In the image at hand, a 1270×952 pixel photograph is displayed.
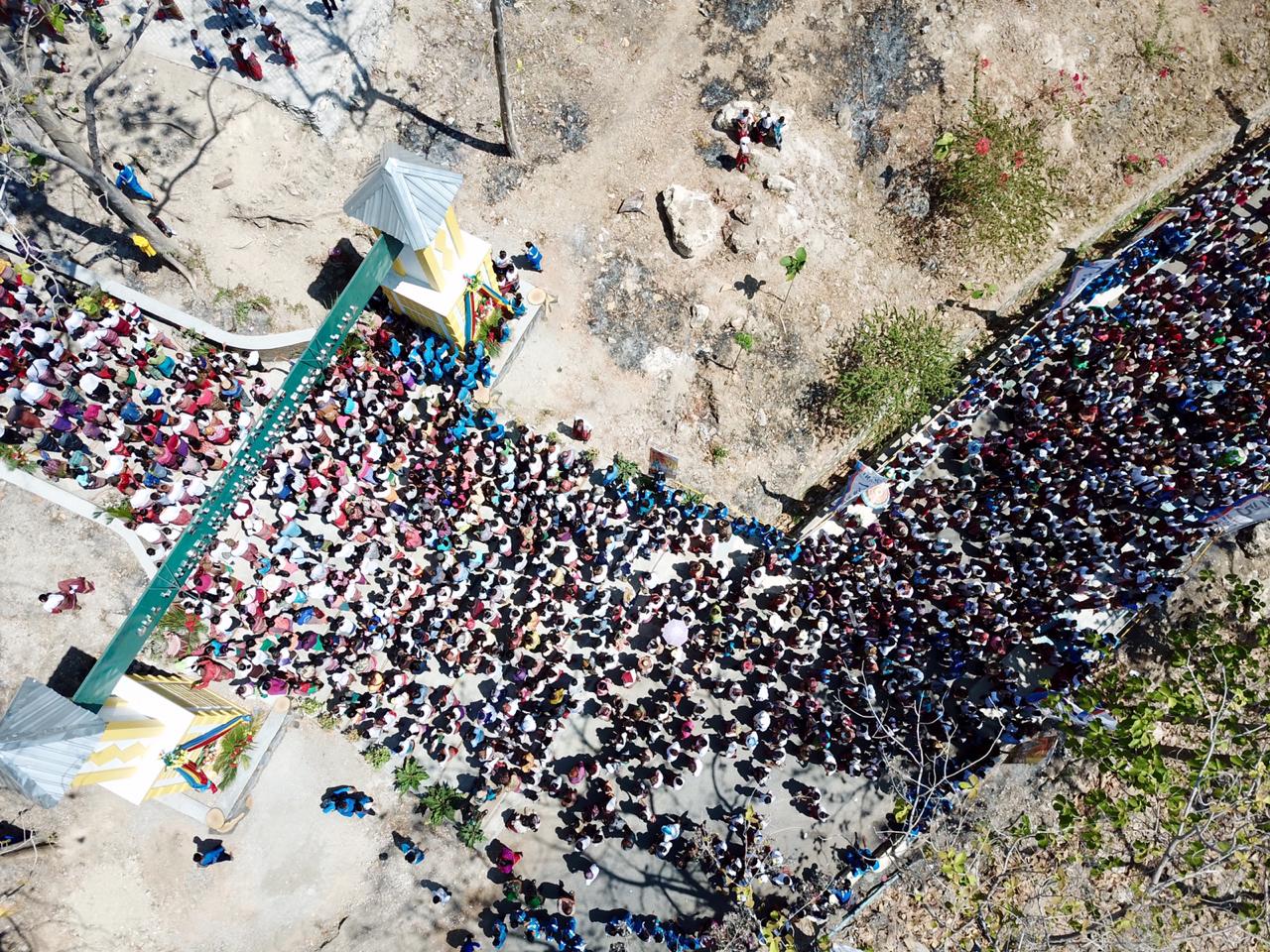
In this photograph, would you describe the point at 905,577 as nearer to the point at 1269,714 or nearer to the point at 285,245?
the point at 1269,714

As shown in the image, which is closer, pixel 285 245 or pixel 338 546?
pixel 338 546

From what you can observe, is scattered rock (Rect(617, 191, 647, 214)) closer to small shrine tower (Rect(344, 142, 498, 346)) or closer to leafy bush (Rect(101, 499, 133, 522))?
small shrine tower (Rect(344, 142, 498, 346))

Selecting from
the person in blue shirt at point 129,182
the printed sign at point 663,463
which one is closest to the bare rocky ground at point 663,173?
the person in blue shirt at point 129,182

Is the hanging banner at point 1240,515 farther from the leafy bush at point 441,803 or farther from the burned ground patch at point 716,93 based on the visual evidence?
the leafy bush at point 441,803

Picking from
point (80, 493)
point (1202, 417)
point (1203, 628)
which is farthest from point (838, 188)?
point (80, 493)

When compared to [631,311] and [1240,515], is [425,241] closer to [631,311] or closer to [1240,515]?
[631,311]
